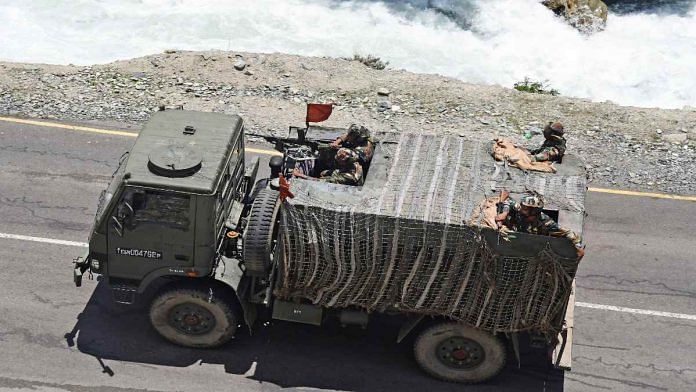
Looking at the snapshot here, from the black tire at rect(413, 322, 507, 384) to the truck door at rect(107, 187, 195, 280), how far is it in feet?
9.81

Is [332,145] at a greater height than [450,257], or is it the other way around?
[332,145]

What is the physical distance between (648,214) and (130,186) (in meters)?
8.48

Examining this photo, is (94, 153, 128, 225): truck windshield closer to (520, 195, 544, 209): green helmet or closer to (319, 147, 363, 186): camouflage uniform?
(319, 147, 363, 186): camouflage uniform

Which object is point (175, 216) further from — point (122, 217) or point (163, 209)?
point (122, 217)

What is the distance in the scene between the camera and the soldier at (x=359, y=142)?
1098cm

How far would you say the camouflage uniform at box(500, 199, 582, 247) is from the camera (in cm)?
943

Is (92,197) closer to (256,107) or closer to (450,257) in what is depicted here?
(256,107)

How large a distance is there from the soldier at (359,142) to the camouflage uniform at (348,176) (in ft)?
0.86

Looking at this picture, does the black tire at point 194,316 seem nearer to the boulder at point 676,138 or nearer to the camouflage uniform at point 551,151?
the camouflage uniform at point 551,151

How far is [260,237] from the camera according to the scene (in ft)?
33.6

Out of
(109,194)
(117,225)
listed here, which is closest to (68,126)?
(109,194)

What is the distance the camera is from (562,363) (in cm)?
1048

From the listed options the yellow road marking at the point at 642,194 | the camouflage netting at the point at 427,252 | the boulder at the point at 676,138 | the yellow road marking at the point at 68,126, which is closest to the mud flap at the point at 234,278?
the camouflage netting at the point at 427,252

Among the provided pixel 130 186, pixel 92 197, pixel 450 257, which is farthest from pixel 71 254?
pixel 450 257
